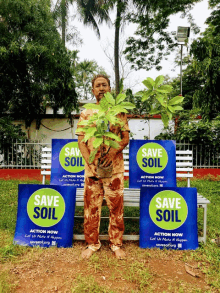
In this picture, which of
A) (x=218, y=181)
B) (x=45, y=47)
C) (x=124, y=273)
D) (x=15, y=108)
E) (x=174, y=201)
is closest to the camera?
(x=124, y=273)

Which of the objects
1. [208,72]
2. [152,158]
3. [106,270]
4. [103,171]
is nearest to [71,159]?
[152,158]

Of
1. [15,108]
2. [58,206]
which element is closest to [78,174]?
[58,206]

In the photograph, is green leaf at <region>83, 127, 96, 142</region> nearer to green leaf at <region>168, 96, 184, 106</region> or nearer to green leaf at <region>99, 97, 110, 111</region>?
green leaf at <region>99, 97, 110, 111</region>

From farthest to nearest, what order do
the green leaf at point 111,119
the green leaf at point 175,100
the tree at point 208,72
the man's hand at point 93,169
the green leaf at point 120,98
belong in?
A: the tree at point 208,72
the man's hand at point 93,169
the green leaf at point 175,100
the green leaf at point 120,98
the green leaf at point 111,119

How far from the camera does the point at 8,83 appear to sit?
8070 millimetres

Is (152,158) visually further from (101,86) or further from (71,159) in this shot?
(101,86)

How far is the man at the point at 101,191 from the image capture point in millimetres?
2420

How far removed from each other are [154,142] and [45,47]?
5.95 meters

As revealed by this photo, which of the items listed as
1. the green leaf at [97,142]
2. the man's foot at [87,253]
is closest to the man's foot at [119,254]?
the man's foot at [87,253]

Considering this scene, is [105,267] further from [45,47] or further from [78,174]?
[45,47]

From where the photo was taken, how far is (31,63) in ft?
26.8

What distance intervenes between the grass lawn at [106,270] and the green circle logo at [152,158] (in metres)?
1.06

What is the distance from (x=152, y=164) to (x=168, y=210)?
3.10 feet

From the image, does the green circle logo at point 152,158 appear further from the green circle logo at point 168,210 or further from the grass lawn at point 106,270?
the grass lawn at point 106,270
